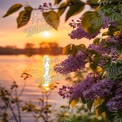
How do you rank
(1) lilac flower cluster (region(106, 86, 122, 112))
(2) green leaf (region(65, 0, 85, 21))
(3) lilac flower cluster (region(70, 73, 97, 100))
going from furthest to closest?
(3) lilac flower cluster (region(70, 73, 97, 100)) → (2) green leaf (region(65, 0, 85, 21)) → (1) lilac flower cluster (region(106, 86, 122, 112))

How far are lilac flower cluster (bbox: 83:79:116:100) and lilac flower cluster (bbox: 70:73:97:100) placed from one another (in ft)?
0.29

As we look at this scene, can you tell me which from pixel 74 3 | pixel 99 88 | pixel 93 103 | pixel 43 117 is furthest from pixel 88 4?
pixel 43 117

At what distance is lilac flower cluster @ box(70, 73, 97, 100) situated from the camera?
220cm

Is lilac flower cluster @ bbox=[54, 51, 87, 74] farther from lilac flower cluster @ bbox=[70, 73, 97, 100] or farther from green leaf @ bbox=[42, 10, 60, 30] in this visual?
green leaf @ bbox=[42, 10, 60, 30]

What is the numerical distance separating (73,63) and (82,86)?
0.38 ft

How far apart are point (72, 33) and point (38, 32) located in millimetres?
179

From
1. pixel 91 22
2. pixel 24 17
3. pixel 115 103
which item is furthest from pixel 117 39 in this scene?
pixel 24 17

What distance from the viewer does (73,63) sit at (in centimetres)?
224

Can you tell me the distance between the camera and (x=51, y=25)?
6.64ft

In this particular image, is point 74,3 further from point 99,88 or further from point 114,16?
point 99,88

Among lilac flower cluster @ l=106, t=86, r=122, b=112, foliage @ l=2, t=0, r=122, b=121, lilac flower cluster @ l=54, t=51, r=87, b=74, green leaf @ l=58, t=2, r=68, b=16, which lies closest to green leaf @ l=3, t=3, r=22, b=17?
foliage @ l=2, t=0, r=122, b=121

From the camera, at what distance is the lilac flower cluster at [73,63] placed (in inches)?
88.0

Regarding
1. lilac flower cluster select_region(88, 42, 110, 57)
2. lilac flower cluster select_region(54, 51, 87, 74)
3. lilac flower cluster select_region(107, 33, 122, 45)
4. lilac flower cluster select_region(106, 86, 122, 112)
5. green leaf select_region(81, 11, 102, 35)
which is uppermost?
green leaf select_region(81, 11, 102, 35)

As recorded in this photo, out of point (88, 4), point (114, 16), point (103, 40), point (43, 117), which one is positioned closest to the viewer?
point (114, 16)
